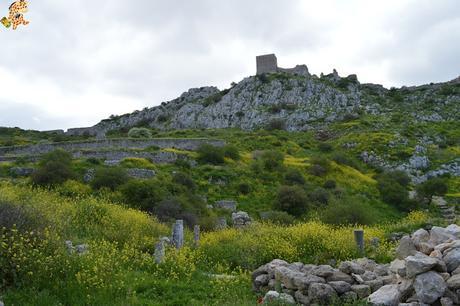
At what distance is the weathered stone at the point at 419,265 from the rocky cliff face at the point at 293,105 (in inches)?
2518

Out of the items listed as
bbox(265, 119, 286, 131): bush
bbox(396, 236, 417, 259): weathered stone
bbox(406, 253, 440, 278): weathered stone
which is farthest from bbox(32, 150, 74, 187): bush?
bbox(265, 119, 286, 131): bush

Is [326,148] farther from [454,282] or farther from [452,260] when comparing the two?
[454,282]

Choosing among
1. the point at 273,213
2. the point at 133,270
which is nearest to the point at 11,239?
the point at 133,270

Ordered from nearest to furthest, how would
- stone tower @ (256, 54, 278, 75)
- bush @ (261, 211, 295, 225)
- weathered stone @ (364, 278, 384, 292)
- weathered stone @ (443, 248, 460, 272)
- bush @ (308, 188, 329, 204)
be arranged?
1. weathered stone @ (443, 248, 460, 272)
2. weathered stone @ (364, 278, 384, 292)
3. bush @ (261, 211, 295, 225)
4. bush @ (308, 188, 329, 204)
5. stone tower @ (256, 54, 278, 75)

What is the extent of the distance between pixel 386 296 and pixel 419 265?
3.09ft

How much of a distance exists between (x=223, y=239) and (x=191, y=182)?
16356 millimetres

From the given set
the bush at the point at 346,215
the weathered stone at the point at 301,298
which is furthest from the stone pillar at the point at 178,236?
the bush at the point at 346,215

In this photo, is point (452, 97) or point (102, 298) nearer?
point (102, 298)

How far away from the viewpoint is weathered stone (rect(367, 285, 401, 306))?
902 cm

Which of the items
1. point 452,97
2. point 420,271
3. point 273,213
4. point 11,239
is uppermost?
point 452,97

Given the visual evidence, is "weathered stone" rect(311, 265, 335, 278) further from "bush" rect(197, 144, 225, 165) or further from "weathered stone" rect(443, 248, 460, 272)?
"bush" rect(197, 144, 225, 165)

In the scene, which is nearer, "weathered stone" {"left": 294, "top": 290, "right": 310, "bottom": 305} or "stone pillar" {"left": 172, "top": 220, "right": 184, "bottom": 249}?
"weathered stone" {"left": 294, "top": 290, "right": 310, "bottom": 305}

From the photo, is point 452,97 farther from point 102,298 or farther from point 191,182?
point 102,298

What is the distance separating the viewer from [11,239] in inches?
394
